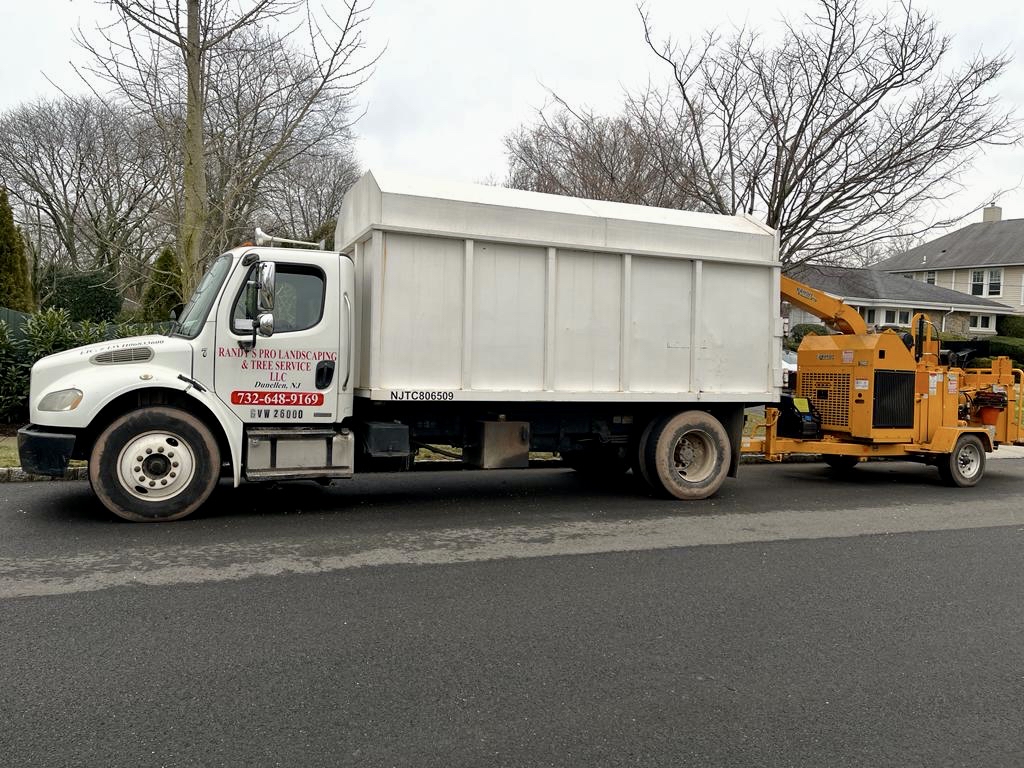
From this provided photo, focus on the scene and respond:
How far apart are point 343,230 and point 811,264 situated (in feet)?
33.5

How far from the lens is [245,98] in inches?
623

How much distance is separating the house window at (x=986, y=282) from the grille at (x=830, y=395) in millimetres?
39811

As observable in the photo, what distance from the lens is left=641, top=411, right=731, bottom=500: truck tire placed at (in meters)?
8.88

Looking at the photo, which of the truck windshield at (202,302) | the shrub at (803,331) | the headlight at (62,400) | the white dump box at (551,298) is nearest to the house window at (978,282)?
the shrub at (803,331)

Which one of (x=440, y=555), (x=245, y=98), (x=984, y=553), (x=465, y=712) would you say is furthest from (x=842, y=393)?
(x=245, y=98)

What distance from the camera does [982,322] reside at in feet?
136

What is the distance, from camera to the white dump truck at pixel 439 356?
697cm

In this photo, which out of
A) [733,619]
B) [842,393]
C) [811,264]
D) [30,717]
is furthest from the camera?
[811,264]

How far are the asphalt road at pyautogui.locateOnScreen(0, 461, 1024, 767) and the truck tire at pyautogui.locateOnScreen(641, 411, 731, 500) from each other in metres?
1.12

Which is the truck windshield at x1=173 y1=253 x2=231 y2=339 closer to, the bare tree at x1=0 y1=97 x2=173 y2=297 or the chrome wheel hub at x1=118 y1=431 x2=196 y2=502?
the chrome wheel hub at x1=118 y1=431 x2=196 y2=502

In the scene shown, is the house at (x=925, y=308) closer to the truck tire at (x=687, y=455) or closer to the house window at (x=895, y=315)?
the house window at (x=895, y=315)

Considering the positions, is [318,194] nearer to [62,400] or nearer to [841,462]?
[841,462]

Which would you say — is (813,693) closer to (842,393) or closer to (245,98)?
(842,393)

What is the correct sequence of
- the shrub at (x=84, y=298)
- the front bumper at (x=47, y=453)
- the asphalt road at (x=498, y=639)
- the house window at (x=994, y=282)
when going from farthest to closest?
the house window at (x=994, y=282), the shrub at (x=84, y=298), the front bumper at (x=47, y=453), the asphalt road at (x=498, y=639)
